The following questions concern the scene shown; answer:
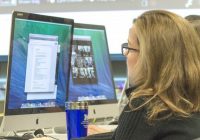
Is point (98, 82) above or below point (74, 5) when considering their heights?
below

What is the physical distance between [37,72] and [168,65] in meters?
0.69

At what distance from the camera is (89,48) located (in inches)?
87.0

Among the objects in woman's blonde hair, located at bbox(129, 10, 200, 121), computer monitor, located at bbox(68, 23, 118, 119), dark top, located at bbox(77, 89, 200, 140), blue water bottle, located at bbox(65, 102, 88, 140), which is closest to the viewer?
dark top, located at bbox(77, 89, 200, 140)

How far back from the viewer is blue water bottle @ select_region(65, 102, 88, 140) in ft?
5.06

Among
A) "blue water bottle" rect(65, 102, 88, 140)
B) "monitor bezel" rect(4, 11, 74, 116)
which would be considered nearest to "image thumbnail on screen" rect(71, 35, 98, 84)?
"monitor bezel" rect(4, 11, 74, 116)

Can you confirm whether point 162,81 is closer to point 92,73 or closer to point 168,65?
point 168,65

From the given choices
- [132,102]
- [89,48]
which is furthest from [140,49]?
[89,48]

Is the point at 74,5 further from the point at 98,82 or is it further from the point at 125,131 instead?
the point at 125,131

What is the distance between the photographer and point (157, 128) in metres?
1.13

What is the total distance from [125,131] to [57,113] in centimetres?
72

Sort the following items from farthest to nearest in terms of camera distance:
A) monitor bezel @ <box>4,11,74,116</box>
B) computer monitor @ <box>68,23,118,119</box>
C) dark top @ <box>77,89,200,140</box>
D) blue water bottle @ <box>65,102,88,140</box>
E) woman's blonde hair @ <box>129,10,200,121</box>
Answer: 1. computer monitor @ <box>68,23,118,119</box>
2. monitor bezel @ <box>4,11,74,116</box>
3. blue water bottle @ <box>65,102,88,140</box>
4. woman's blonde hair @ <box>129,10,200,121</box>
5. dark top @ <box>77,89,200,140</box>

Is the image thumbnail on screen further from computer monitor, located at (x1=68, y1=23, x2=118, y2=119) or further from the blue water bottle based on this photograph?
the blue water bottle

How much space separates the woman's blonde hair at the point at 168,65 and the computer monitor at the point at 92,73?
2.71ft

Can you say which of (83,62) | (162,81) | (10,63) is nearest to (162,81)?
(162,81)
